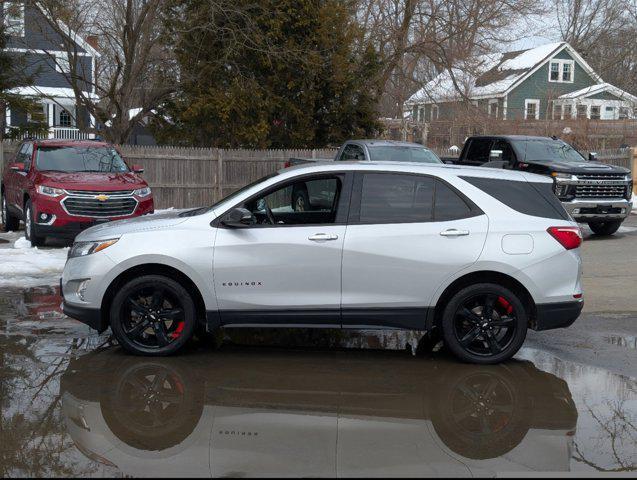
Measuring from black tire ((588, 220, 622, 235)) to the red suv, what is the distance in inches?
361

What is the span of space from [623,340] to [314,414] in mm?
3887

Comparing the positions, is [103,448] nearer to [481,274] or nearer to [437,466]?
[437,466]

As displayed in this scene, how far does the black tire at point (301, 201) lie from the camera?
848 cm

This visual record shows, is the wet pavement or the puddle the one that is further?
the puddle

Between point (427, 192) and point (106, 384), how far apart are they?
3144mm

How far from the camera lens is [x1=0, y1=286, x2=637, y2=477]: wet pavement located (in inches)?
199

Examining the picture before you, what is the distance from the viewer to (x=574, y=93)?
2055 inches

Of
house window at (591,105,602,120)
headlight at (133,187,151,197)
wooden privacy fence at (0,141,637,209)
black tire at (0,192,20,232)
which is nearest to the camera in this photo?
headlight at (133,187,151,197)

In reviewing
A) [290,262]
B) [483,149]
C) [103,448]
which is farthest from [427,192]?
[483,149]

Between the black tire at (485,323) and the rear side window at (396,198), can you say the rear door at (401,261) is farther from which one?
the black tire at (485,323)

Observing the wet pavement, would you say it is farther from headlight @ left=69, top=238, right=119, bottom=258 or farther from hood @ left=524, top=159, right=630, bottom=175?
hood @ left=524, top=159, right=630, bottom=175

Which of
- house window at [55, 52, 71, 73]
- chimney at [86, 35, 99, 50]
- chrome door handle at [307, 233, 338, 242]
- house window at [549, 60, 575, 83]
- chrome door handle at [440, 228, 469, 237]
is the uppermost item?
house window at [549, 60, 575, 83]

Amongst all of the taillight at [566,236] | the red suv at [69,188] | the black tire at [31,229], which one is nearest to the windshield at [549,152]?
the red suv at [69,188]

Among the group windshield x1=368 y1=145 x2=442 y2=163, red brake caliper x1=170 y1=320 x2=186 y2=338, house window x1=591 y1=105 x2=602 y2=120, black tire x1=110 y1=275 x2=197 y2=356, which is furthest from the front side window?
house window x1=591 y1=105 x2=602 y2=120
